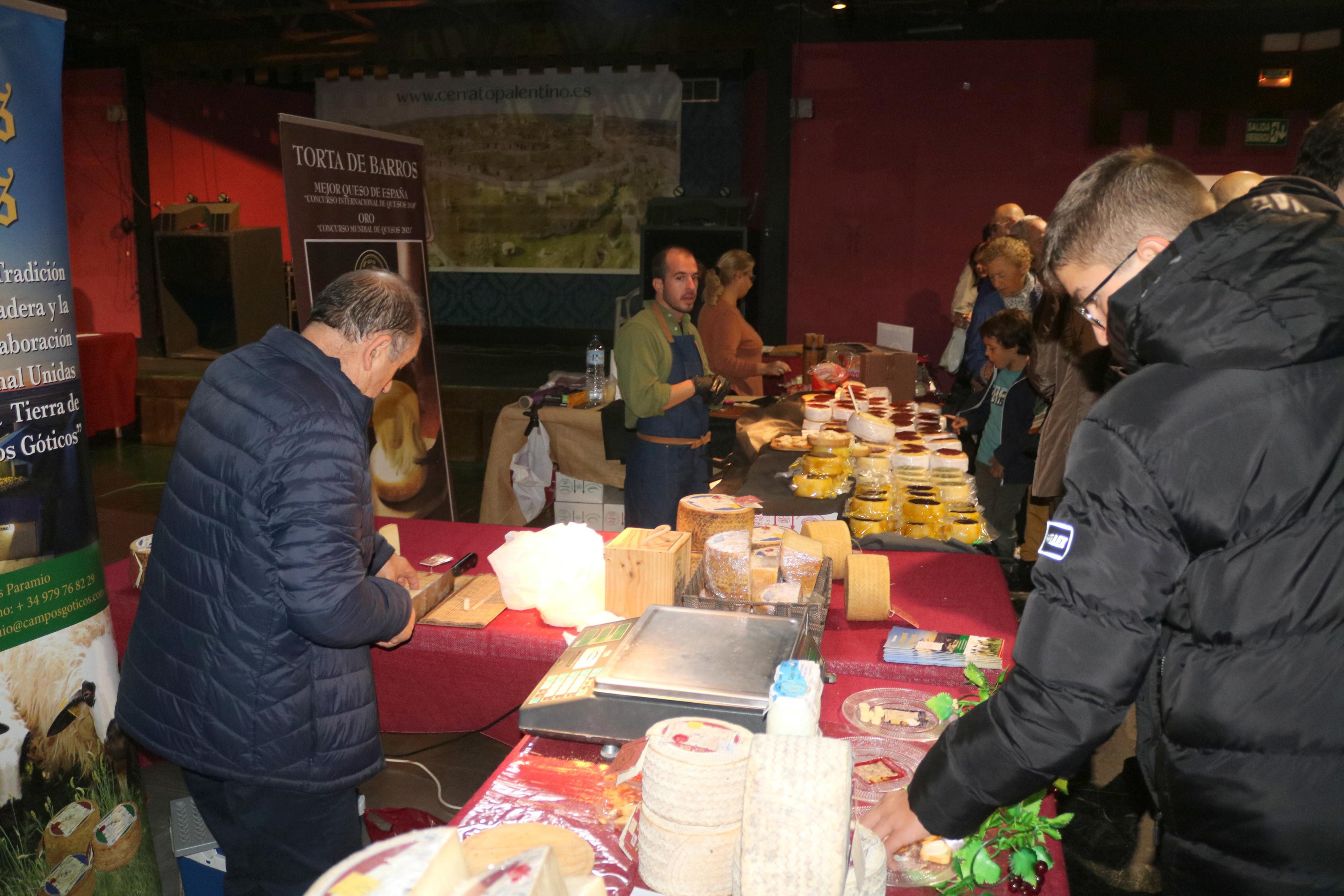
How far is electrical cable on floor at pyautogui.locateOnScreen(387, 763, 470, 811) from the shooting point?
280cm

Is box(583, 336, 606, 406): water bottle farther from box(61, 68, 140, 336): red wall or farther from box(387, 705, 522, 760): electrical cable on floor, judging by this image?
box(61, 68, 140, 336): red wall

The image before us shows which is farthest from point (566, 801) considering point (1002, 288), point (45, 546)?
point (1002, 288)

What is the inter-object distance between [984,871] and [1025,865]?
0.05 meters

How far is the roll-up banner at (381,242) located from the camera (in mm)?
3441

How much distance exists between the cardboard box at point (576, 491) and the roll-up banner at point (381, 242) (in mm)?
666

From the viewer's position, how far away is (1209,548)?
102 cm

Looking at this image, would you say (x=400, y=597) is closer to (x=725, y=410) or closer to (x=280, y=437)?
(x=280, y=437)

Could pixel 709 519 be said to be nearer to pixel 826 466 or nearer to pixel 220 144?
pixel 826 466

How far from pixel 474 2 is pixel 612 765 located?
8.97m

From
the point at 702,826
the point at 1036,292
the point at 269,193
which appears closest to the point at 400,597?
the point at 702,826

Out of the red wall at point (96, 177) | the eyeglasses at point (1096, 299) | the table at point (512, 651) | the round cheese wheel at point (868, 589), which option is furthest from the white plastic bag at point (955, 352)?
the red wall at point (96, 177)

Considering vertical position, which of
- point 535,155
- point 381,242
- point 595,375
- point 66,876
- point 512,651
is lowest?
point 66,876

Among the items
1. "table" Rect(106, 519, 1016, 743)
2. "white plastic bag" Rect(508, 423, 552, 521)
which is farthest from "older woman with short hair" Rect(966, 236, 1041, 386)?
"table" Rect(106, 519, 1016, 743)

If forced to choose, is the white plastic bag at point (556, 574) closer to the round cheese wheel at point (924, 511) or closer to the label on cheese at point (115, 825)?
the label on cheese at point (115, 825)
